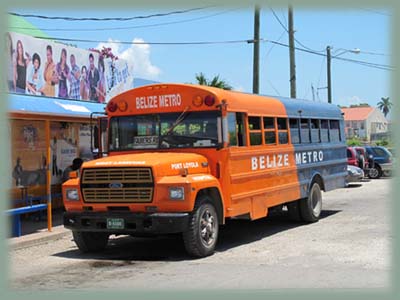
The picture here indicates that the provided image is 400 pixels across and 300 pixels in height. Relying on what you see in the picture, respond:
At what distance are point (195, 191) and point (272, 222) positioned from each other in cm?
500

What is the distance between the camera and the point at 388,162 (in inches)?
1120

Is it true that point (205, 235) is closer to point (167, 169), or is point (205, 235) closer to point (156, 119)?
point (167, 169)

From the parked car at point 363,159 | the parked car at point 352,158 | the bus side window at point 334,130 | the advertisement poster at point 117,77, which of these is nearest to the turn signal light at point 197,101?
the bus side window at point 334,130

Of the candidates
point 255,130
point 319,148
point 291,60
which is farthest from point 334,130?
point 291,60

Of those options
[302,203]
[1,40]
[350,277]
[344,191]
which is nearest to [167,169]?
[350,277]

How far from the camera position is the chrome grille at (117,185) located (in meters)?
8.94

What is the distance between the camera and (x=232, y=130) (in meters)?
10.1

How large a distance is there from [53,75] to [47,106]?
3.38m

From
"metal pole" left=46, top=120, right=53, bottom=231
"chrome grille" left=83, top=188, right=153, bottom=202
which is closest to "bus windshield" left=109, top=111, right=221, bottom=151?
"chrome grille" left=83, top=188, right=153, bottom=202

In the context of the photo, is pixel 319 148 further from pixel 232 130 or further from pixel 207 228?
pixel 207 228

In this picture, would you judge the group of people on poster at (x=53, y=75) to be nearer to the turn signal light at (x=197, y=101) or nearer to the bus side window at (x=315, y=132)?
the turn signal light at (x=197, y=101)

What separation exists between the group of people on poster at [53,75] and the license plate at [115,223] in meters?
5.95

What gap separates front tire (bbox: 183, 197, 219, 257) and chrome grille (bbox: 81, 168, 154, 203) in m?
0.76

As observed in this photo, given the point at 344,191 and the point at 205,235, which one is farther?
the point at 344,191
